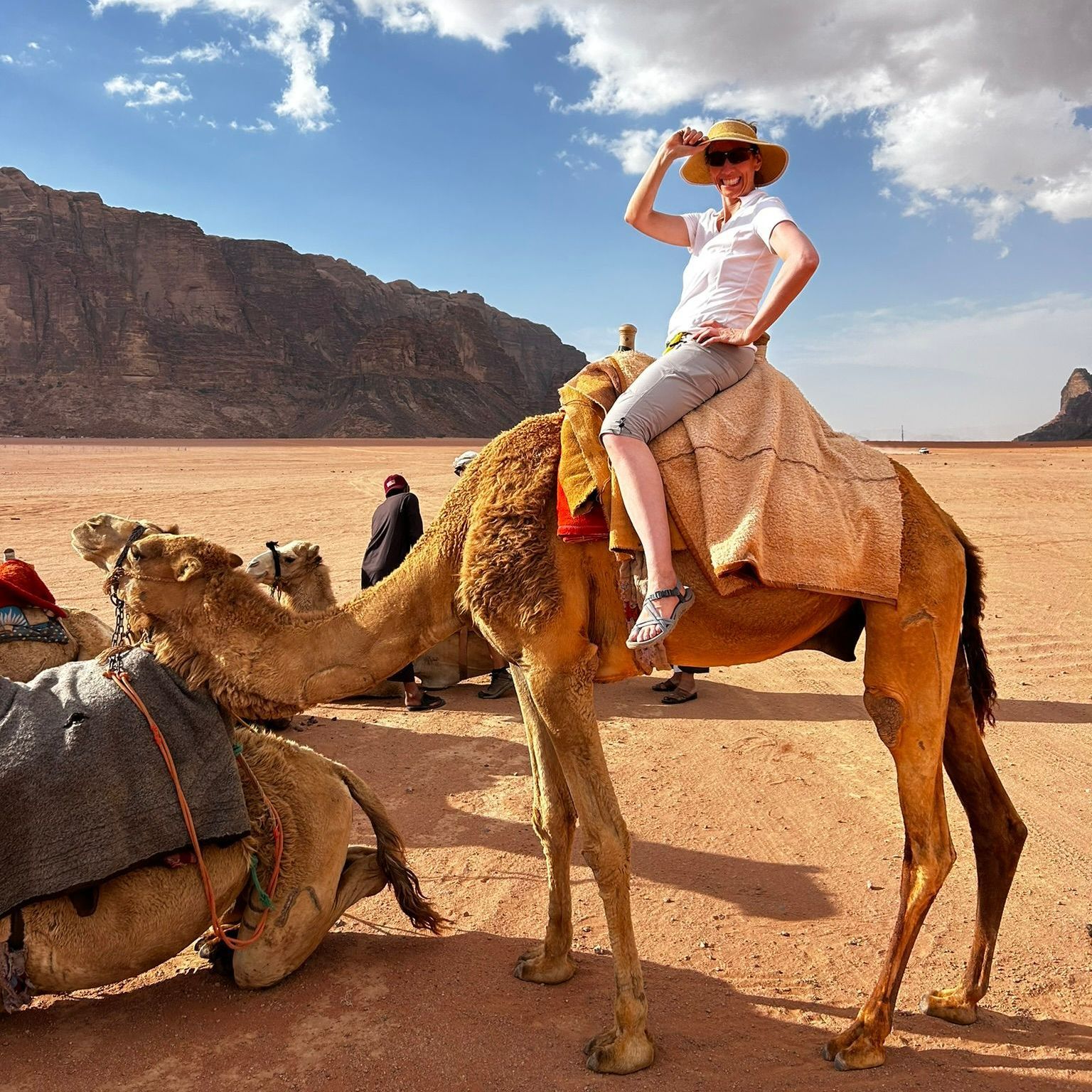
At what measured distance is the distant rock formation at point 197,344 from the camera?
9856 centimetres

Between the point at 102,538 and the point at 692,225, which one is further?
the point at 102,538

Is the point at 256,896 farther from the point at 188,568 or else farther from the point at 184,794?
the point at 188,568

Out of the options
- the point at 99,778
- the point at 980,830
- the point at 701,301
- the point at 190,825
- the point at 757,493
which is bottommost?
the point at 980,830

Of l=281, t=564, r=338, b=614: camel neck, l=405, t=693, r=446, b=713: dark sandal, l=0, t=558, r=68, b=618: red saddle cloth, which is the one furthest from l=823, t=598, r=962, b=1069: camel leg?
l=405, t=693, r=446, b=713: dark sandal

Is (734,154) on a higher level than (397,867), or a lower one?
higher

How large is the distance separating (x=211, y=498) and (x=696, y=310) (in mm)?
23026

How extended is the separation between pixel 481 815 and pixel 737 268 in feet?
13.3

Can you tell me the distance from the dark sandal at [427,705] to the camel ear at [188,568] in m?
5.15

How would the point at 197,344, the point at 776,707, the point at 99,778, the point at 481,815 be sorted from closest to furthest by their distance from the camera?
1. the point at 99,778
2. the point at 481,815
3. the point at 776,707
4. the point at 197,344

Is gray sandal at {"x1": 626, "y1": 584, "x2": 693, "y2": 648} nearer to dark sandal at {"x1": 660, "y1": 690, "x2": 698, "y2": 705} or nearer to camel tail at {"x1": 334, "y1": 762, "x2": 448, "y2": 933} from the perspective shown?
camel tail at {"x1": 334, "y1": 762, "x2": 448, "y2": 933}

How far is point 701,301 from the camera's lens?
152 inches

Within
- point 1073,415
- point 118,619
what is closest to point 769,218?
point 118,619

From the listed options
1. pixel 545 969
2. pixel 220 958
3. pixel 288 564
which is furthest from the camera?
pixel 288 564

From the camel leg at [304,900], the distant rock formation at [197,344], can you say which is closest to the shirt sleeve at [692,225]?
the camel leg at [304,900]
